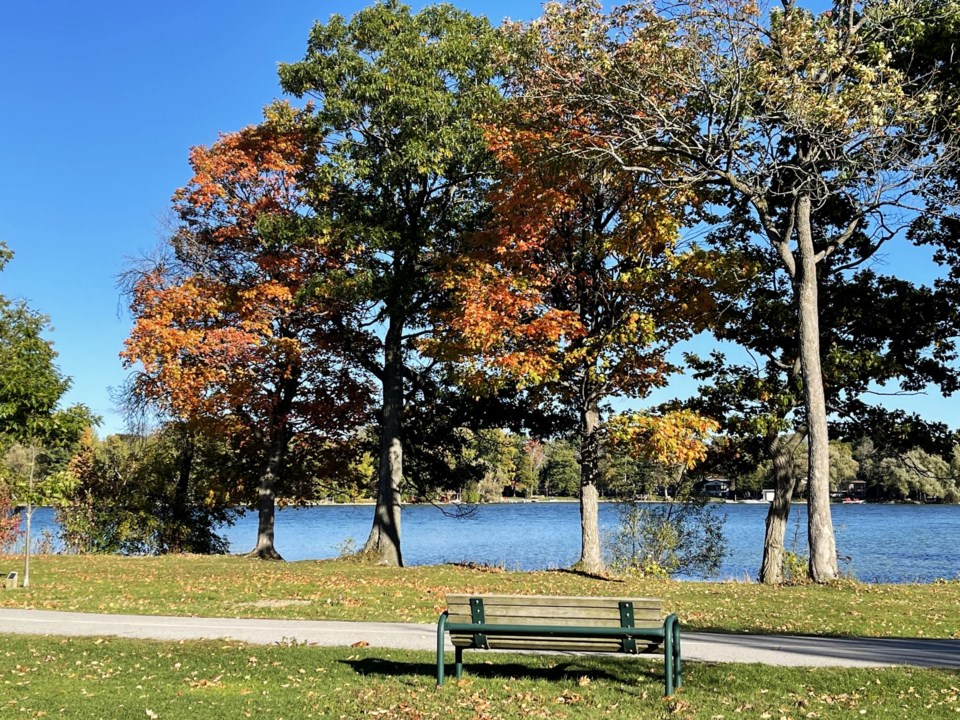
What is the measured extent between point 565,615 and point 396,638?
3.42m

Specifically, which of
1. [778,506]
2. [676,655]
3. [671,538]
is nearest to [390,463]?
[671,538]

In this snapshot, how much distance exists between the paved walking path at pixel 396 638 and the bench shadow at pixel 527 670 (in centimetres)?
85

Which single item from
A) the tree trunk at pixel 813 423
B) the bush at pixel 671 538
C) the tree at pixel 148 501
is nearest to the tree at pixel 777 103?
the tree trunk at pixel 813 423

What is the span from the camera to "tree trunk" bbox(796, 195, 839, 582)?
1639 centimetres

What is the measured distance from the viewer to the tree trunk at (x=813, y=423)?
53.8 feet

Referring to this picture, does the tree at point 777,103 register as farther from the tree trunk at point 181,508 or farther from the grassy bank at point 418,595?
the tree trunk at point 181,508

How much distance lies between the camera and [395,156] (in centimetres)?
2150

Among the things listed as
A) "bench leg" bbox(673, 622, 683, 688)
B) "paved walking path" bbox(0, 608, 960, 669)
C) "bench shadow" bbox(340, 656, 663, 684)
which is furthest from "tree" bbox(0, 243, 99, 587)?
"bench leg" bbox(673, 622, 683, 688)

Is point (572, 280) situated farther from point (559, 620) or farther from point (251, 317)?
point (559, 620)

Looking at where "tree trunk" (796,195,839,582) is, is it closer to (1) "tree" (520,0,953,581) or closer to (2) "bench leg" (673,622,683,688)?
(1) "tree" (520,0,953,581)

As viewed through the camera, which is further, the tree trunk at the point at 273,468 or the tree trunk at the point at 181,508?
the tree trunk at the point at 181,508

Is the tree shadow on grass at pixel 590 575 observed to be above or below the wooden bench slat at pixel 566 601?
below

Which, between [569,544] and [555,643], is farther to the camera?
[569,544]

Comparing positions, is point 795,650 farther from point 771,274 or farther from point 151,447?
point 151,447
